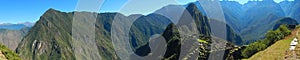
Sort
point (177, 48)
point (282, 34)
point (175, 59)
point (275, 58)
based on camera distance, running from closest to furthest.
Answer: point (275, 58)
point (282, 34)
point (175, 59)
point (177, 48)

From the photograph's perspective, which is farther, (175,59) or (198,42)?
(175,59)

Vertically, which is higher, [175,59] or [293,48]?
[293,48]

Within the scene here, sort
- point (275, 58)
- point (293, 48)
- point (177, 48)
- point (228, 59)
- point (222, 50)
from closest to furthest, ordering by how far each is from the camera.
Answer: point (293, 48)
point (275, 58)
point (228, 59)
point (222, 50)
point (177, 48)

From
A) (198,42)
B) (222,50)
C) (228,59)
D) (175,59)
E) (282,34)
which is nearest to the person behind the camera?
(282,34)

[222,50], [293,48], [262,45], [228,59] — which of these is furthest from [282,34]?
[293,48]

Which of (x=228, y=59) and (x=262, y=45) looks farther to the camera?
(x=228, y=59)

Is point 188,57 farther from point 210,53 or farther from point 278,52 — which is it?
point 278,52

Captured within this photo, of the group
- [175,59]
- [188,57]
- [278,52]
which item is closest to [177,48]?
[175,59]

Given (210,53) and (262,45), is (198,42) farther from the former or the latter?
(262,45)

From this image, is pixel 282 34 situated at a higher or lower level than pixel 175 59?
higher

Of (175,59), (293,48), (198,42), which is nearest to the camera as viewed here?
(293,48)
